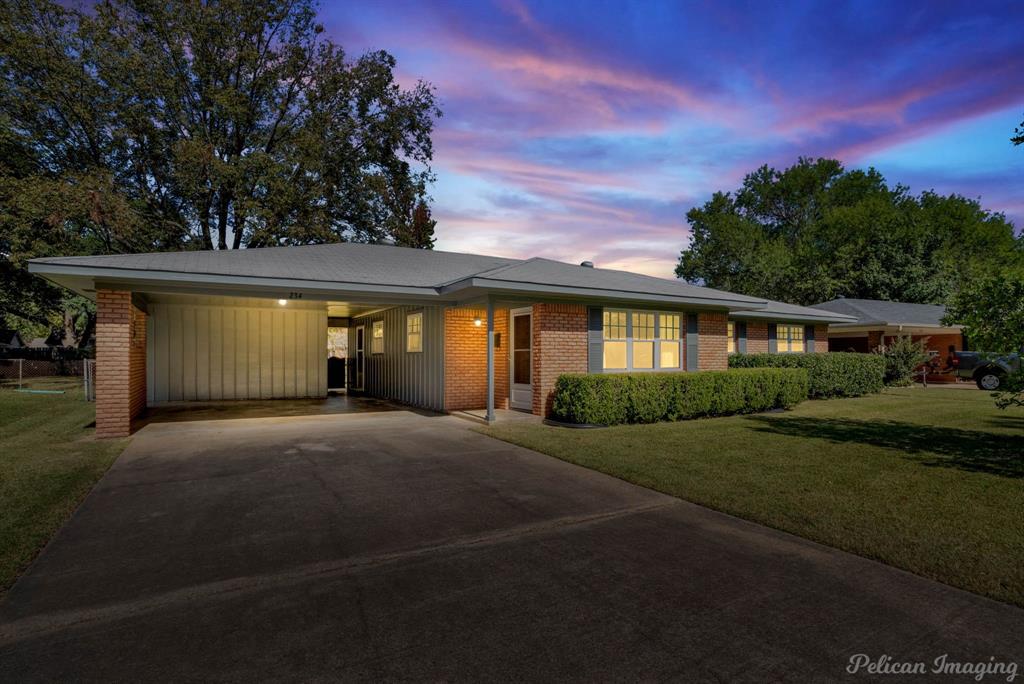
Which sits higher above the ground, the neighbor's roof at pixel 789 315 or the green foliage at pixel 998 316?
the neighbor's roof at pixel 789 315

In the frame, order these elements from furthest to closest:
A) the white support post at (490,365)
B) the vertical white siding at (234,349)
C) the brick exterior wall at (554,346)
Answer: the vertical white siding at (234,349) < the brick exterior wall at (554,346) < the white support post at (490,365)

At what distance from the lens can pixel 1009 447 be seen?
7801mm

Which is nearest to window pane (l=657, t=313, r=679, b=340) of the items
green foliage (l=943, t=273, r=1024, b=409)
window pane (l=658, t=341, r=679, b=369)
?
window pane (l=658, t=341, r=679, b=369)

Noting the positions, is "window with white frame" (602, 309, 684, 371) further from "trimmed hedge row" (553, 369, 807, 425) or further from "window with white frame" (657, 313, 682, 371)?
"trimmed hedge row" (553, 369, 807, 425)

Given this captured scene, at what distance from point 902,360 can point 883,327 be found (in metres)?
3.89

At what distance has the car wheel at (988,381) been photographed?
18.6 meters

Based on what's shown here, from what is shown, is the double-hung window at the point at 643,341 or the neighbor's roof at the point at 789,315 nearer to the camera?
the double-hung window at the point at 643,341

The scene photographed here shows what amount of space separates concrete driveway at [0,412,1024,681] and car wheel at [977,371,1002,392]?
68.4 ft

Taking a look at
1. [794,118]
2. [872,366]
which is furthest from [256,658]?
[872,366]

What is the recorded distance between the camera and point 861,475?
20.1 feet

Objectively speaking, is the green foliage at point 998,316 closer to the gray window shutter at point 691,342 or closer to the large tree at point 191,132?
the gray window shutter at point 691,342

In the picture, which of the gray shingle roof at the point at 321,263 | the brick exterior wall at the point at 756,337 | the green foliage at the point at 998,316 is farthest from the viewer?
the brick exterior wall at the point at 756,337

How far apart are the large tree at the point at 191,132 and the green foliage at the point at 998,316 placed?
77.8 ft

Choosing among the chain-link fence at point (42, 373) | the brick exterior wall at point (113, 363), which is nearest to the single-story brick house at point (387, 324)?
the brick exterior wall at point (113, 363)
